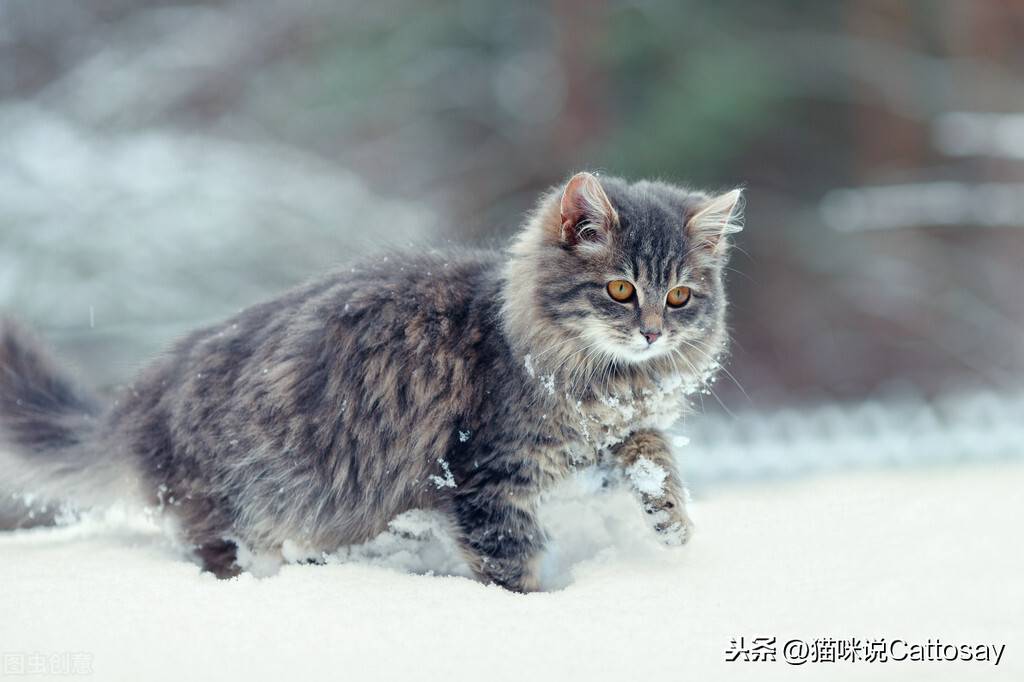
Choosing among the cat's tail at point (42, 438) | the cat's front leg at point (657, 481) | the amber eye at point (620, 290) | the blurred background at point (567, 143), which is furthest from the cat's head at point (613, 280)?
the blurred background at point (567, 143)

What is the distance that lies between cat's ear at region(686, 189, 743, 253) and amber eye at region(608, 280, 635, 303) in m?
0.21

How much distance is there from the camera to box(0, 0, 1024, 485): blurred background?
693 centimetres

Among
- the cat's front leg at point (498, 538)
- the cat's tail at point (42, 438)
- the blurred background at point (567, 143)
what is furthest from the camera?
the blurred background at point (567, 143)

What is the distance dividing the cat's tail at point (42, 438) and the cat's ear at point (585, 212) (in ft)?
4.04

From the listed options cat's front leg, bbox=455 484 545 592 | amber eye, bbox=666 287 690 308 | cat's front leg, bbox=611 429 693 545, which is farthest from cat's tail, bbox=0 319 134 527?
amber eye, bbox=666 287 690 308

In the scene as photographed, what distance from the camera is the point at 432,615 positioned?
188 centimetres

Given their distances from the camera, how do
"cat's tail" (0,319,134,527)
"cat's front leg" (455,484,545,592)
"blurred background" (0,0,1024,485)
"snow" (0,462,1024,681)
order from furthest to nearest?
"blurred background" (0,0,1024,485)
"cat's tail" (0,319,134,527)
"cat's front leg" (455,484,545,592)
"snow" (0,462,1024,681)

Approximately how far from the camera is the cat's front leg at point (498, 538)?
2.14 metres

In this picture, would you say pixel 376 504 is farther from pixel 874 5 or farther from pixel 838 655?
pixel 874 5

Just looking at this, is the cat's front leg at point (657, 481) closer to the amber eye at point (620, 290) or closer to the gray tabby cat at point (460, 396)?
the gray tabby cat at point (460, 396)

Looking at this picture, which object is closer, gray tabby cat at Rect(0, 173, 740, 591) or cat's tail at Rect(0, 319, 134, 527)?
A: gray tabby cat at Rect(0, 173, 740, 591)

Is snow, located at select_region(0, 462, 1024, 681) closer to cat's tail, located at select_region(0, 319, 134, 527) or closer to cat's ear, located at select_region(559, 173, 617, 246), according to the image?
cat's tail, located at select_region(0, 319, 134, 527)

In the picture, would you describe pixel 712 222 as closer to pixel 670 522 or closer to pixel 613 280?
pixel 613 280

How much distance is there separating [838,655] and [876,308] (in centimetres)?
705
